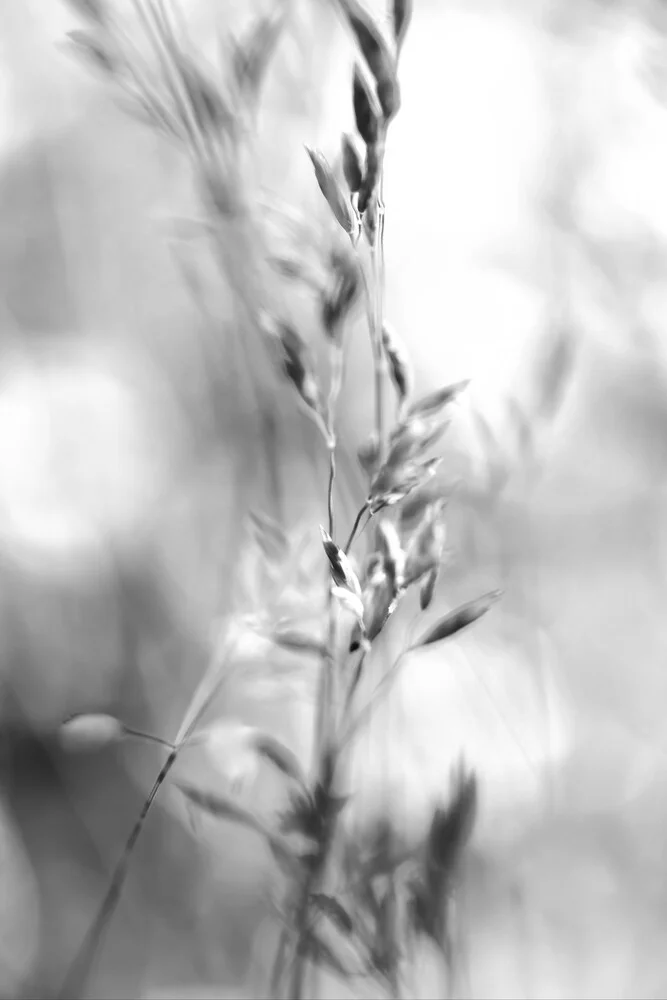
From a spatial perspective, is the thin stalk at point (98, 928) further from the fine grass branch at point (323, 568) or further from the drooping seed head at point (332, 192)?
the drooping seed head at point (332, 192)

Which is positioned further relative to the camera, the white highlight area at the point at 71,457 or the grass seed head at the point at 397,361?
the white highlight area at the point at 71,457

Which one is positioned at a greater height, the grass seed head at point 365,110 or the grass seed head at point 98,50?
the grass seed head at point 98,50

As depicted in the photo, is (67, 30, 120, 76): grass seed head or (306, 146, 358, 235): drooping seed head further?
(67, 30, 120, 76): grass seed head

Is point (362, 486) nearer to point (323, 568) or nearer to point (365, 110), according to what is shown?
point (323, 568)

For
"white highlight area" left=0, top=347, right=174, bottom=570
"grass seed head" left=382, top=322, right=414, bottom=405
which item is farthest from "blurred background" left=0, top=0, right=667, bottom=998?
"grass seed head" left=382, top=322, right=414, bottom=405

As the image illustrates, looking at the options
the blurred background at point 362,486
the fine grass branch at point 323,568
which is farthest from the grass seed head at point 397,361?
the blurred background at point 362,486

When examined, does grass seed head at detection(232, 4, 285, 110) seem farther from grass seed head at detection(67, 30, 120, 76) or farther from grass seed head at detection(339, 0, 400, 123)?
grass seed head at detection(339, 0, 400, 123)

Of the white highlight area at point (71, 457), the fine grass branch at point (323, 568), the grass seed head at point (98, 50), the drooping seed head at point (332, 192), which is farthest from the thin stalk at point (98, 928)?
the grass seed head at point (98, 50)

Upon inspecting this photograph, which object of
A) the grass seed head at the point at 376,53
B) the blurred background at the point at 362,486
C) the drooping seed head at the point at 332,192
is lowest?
the blurred background at the point at 362,486

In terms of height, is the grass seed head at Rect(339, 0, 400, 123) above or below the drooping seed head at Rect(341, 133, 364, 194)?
above

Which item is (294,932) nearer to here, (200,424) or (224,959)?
(224,959)

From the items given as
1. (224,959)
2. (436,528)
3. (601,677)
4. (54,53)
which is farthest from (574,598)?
(54,53)
